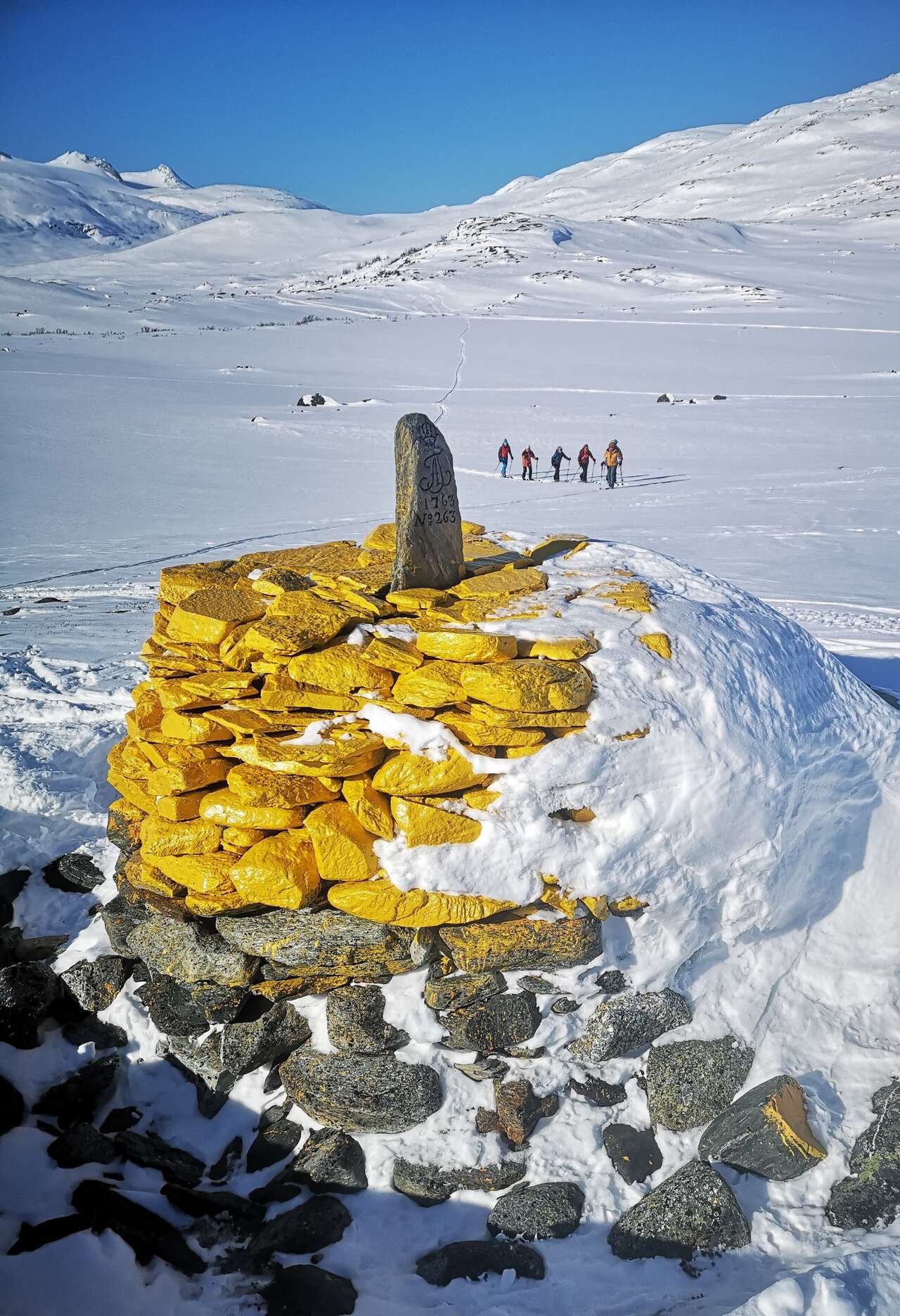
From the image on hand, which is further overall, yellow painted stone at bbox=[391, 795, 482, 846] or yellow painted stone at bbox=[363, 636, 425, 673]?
yellow painted stone at bbox=[363, 636, 425, 673]

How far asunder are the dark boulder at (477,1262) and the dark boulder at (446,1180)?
0.95ft

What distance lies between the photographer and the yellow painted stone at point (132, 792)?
21.7ft

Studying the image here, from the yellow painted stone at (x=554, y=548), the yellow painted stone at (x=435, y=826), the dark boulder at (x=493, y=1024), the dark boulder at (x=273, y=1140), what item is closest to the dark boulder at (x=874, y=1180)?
the dark boulder at (x=493, y=1024)

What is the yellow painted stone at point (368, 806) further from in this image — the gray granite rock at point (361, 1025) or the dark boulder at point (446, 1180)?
the dark boulder at point (446, 1180)

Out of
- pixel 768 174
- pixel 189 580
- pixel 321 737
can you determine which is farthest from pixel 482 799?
pixel 768 174

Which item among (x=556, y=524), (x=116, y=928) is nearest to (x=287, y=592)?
(x=116, y=928)

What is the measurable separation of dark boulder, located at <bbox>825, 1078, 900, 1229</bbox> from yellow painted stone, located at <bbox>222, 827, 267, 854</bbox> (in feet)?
12.9

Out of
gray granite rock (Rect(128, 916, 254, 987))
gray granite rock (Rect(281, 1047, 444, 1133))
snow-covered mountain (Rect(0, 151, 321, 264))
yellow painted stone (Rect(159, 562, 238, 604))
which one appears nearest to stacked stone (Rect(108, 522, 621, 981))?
gray granite rock (Rect(128, 916, 254, 987))

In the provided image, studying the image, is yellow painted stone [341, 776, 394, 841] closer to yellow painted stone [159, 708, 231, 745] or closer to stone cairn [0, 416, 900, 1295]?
stone cairn [0, 416, 900, 1295]

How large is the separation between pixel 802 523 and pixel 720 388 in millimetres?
22738

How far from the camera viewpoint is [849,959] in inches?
238

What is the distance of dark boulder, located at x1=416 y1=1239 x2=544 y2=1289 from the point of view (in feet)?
15.3

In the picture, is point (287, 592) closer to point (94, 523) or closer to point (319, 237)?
point (94, 523)

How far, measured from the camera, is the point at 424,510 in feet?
22.1
